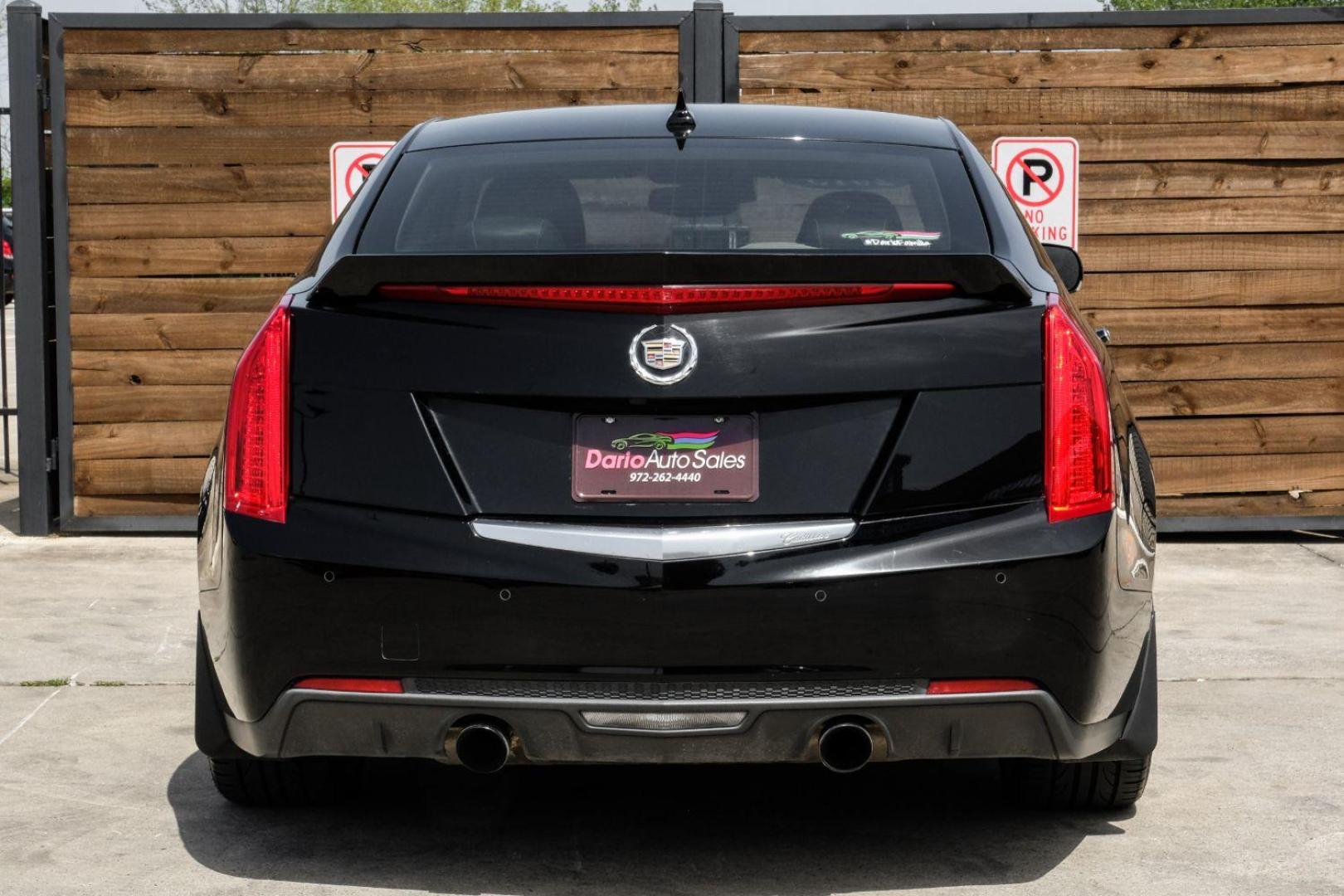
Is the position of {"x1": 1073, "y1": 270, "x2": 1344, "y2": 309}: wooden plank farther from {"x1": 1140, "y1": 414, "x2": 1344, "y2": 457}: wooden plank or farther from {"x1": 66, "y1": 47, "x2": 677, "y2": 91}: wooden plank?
{"x1": 66, "y1": 47, "x2": 677, "y2": 91}: wooden plank

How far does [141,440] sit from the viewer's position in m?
9.14

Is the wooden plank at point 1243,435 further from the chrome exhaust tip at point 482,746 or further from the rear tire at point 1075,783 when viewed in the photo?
the chrome exhaust tip at point 482,746

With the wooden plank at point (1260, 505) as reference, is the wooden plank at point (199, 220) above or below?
above

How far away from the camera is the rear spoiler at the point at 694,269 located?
3439mm

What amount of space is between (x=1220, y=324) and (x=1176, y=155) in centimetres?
84

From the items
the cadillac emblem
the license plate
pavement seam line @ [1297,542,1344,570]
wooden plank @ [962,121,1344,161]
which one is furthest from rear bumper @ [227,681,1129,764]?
wooden plank @ [962,121,1344,161]

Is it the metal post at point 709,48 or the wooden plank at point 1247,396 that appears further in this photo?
the wooden plank at point 1247,396

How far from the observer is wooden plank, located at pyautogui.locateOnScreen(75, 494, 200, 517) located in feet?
30.1

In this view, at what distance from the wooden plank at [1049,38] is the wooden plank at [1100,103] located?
20 cm

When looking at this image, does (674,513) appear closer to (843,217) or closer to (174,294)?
(843,217)

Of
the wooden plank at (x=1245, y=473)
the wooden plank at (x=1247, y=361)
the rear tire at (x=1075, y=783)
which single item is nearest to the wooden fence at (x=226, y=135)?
the wooden plank at (x=1247, y=361)

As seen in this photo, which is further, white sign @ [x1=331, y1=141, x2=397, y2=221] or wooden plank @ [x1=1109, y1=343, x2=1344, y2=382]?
wooden plank @ [x1=1109, y1=343, x2=1344, y2=382]

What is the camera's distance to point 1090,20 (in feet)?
29.4

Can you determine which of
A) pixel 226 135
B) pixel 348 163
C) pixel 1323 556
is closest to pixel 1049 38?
pixel 1323 556
